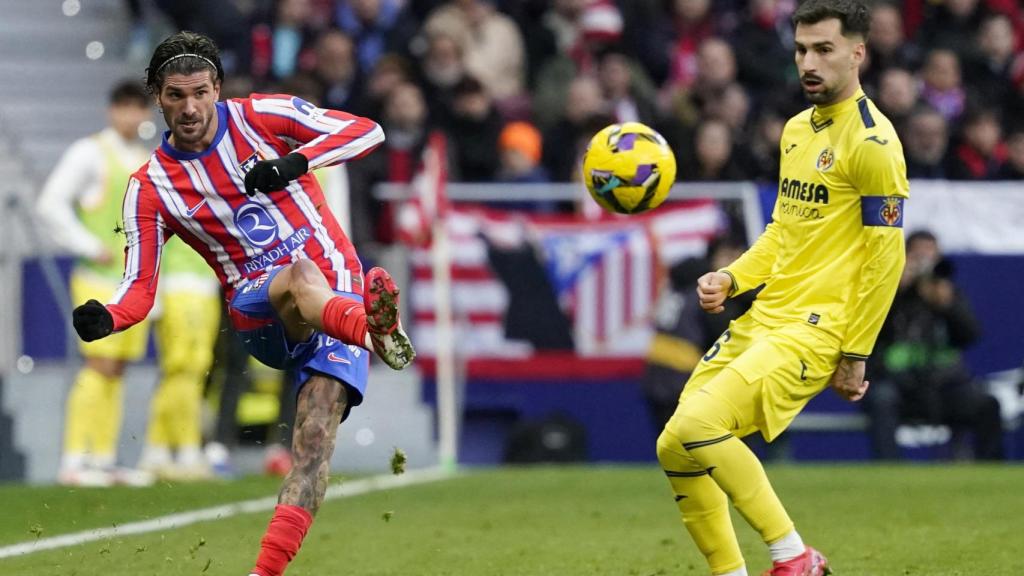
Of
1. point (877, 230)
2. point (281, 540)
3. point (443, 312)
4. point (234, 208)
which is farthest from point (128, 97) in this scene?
point (877, 230)

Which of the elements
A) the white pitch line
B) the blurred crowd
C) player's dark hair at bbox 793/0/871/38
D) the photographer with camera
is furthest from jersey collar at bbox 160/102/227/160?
the photographer with camera

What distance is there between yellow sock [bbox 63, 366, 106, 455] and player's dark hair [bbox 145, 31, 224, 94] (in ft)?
20.1

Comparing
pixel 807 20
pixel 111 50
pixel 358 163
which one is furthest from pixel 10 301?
pixel 807 20

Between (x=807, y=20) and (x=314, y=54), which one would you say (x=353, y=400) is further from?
(x=314, y=54)

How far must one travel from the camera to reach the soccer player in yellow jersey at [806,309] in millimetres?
6645

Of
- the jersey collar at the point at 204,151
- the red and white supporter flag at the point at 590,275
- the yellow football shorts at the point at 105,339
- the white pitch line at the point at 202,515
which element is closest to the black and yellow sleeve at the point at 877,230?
the jersey collar at the point at 204,151

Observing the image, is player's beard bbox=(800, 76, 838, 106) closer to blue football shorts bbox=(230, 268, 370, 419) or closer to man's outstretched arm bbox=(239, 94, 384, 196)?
man's outstretched arm bbox=(239, 94, 384, 196)

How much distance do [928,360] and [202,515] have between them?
254 inches

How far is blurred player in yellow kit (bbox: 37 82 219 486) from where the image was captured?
41.8 feet

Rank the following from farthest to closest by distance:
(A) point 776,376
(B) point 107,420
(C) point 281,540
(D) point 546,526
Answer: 1. (B) point 107,420
2. (D) point 546,526
3. (A) point 776,376
4. (C) point 281,540

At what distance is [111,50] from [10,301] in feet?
16.2

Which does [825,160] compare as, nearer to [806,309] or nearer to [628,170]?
[806,309]

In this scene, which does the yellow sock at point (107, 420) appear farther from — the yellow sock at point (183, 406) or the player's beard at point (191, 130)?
the player's beard at point (191, 130)

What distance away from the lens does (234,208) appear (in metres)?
7.07
